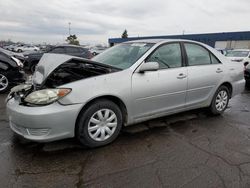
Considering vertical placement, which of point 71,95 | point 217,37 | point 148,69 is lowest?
point 71,95

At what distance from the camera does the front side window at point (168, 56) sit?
3883 millimetres

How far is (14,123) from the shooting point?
3.14m

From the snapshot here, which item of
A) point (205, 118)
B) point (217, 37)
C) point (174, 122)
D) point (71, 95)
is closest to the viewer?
point (71, 95)

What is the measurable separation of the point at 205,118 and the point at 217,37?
3667 cm

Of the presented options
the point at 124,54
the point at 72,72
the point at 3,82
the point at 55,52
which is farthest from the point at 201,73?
the point at 55,52

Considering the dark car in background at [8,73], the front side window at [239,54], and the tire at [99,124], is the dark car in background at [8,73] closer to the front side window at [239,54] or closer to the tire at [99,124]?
the tire at [99,124]

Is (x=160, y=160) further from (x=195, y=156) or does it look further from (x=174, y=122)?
(x=174, y=122)

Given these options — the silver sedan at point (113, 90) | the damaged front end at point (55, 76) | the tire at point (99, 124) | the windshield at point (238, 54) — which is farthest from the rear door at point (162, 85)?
the windshield at point (238, 54)

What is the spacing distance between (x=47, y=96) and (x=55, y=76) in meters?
0.54

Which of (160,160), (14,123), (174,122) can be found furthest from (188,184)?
(14,123)

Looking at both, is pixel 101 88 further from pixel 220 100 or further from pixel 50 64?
pixel 220 100

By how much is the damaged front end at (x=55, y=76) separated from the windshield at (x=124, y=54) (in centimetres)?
39

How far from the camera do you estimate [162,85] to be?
3768 millimetres

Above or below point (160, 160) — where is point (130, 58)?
above
